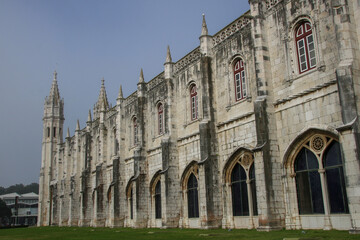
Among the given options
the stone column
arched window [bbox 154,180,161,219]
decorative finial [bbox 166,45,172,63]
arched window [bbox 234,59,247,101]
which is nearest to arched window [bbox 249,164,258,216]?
arched window [bbox 234,59,247,101]

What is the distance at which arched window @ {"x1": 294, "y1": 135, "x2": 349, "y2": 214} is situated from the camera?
14.9 meters

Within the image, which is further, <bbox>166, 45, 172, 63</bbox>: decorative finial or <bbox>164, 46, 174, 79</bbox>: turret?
<bbox>166, 45, 172, 63</bbox>: decorative finial

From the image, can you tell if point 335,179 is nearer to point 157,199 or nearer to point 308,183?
point 308,183

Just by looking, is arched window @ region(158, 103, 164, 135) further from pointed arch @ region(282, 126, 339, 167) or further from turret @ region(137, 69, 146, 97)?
pointed arch @ region(282, 126, 339, 167)

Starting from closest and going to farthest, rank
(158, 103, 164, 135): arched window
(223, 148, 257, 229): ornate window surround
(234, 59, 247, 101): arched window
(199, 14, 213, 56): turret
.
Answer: (223, 148, 257, 229): ornate window surround, (234, 59, 247, 101): arched window, (199, 14, 213, 56): turret, (158, 103, 164, 135): arched window

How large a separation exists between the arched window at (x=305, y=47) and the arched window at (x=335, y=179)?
3725 millimetres

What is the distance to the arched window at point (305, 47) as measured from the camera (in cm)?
1659

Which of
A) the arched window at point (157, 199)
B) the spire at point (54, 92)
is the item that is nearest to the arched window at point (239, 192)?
the arched window at point (157, 199)

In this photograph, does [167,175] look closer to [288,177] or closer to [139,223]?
[139,223]

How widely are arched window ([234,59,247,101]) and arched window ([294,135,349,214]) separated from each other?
5.25 meters

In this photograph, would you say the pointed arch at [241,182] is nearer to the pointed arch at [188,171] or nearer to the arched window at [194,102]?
the pointed arch at [188,171]

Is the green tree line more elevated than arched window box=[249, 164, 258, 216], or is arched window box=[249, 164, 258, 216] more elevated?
the green tree line

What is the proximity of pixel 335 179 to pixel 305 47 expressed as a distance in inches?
231

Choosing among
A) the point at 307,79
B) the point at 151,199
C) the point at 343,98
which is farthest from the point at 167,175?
the point at 343,98
